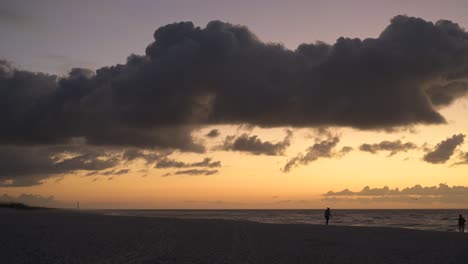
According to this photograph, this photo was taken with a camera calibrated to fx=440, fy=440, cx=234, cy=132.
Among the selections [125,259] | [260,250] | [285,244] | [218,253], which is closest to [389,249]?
[285,244]

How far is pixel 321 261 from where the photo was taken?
2084cm

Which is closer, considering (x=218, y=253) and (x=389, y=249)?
(x=218, y=253)

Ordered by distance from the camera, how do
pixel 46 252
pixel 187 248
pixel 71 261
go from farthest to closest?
pixel 187 248 → pixel 46 252 → pixel 71 261

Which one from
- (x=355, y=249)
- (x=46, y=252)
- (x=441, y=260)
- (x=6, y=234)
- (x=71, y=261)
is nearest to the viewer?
(x=71, y=261)

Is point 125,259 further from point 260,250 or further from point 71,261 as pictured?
point 260,250

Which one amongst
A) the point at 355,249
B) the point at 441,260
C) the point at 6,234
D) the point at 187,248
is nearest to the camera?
the point at 441,260

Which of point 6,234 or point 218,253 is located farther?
point 6,234

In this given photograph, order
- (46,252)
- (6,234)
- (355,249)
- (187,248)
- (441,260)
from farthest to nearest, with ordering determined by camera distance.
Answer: (6,234), (355,249), (187,248), (441,260), (46,252)

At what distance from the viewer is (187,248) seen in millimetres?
24250

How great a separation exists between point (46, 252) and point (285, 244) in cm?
1432

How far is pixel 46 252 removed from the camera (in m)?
20.5

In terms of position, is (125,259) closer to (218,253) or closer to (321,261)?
(218,253)

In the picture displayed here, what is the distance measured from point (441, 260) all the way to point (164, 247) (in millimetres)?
14391

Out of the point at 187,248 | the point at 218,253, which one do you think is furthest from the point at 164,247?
the point at 218,253
